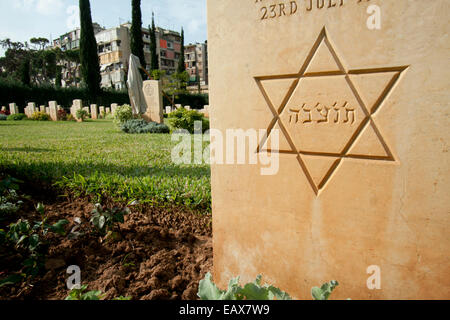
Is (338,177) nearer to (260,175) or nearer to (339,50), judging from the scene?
(260,175)

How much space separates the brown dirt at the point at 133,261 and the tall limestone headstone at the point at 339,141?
401 mm

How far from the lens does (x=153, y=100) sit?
1229 centimetres

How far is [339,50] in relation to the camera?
1175 millimetres

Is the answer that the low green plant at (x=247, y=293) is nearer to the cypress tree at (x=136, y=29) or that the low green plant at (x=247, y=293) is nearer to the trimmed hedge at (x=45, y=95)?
the trimmed hedge at (x=45, y=95)

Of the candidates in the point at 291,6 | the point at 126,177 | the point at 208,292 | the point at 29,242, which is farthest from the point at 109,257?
the point at 291,6

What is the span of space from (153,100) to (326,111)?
11.8 meters

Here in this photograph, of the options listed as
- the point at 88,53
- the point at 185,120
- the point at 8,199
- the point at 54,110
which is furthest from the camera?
the point at 88,53

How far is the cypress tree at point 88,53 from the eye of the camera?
970 inches

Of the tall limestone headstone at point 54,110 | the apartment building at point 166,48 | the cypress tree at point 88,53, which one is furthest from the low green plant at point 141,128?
the apartment building at point 166,48

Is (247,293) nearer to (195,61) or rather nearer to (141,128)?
(141,128)

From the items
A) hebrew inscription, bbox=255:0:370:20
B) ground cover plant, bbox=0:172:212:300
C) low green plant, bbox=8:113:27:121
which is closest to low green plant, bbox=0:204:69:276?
ground cover plant, bbox=0:172:212:300

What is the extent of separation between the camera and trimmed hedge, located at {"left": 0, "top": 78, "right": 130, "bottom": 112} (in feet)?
76.8

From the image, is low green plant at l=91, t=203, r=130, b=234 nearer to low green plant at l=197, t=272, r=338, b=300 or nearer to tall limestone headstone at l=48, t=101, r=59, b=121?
low green plant at l=197, t=272, r=338, b=300

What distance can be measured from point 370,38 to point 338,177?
57 centimetres
